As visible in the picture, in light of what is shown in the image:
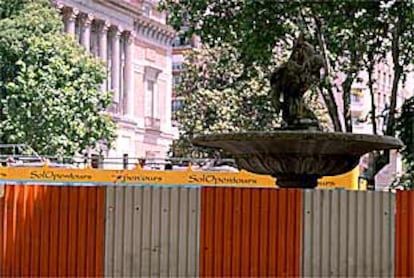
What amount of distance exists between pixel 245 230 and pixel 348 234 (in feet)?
4.01

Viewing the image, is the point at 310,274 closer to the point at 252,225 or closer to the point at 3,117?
the point at 252,225

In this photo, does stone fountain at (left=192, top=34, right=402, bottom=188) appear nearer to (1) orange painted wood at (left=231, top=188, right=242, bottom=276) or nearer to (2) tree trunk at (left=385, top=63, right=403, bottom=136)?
(1) orange painted wood at (left=231, top=188, right=242, bottom=276)

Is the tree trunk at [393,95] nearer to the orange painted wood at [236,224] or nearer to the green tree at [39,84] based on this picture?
the orange painted wood at [236,224]

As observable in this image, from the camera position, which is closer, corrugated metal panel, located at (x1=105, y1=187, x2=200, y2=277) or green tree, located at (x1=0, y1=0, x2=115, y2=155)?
corrugated metal panel, located at (x1=105, y1=187, x2=200, y2=277)

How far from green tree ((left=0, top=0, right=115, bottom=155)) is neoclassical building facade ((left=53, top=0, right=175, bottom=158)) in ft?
39.7

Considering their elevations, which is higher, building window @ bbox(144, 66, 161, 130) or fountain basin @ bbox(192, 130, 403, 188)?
building window @ bbox(144, 66, 161, 130)

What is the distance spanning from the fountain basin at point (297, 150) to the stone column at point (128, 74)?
4424cm

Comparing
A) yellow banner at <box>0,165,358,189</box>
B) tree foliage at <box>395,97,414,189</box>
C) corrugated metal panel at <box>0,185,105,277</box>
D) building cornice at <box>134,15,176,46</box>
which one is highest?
building cornice at <box>134,15,176,46</box>

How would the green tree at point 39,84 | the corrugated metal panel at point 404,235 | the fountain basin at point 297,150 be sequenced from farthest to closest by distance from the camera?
the green tree at point 39,84, the fountain basin at point 297,150, the corrugated metal panel at point 404,235

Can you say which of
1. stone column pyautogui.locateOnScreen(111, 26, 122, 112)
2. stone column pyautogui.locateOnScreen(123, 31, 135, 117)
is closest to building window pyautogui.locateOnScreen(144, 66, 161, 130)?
stone column pyautogui.locateOnScreen(123, 31, 135, 117)

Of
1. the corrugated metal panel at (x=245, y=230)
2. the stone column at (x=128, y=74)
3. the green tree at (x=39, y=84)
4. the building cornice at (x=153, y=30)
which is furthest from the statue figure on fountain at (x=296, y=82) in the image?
the building cornice at (x=153, y=30)

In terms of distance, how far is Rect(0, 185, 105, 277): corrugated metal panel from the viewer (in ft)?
32.9

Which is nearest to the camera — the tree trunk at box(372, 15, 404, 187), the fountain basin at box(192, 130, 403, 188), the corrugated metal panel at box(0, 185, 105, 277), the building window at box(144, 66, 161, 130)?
the corrugated metal panel at box(0, 185, 105, 277)

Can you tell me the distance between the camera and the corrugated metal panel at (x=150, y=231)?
1019 cm
